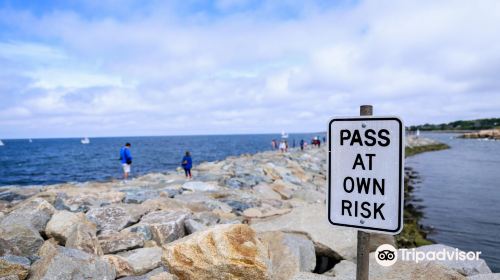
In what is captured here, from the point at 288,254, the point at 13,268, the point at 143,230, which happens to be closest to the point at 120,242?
the point at 143,230

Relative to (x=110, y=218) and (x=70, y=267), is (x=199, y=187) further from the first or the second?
(x=70, y=267)

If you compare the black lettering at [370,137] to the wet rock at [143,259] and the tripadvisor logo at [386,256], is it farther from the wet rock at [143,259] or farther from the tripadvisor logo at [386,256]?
the wet rock at [143,259]

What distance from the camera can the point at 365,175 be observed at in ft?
7.06

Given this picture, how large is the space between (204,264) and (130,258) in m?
1.69

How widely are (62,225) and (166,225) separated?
5.16ft

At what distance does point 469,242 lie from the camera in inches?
453

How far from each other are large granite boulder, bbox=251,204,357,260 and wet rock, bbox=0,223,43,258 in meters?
3.53

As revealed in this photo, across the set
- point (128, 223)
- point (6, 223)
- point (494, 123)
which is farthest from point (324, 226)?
point (494, 123)

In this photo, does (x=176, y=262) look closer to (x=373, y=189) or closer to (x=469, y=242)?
(x=373, y=189)

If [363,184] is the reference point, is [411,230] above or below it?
below

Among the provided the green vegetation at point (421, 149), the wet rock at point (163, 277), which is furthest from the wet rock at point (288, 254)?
the green vegetation at point (421, 149)

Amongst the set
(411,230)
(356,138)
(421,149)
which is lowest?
(421,149)

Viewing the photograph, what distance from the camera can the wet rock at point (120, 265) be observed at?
467cm

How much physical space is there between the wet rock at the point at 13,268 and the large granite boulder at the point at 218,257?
167 centimetres
